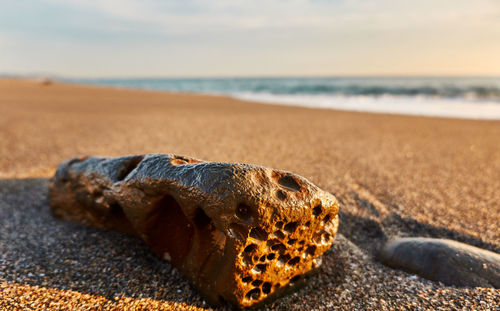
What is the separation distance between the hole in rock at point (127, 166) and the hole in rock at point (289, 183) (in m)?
1.33

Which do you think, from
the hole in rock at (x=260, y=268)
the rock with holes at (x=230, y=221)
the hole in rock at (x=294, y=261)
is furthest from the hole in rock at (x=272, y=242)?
Result: the hole in rock at (x=294, y=261)

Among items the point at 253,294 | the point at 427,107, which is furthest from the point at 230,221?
the point at 427,107

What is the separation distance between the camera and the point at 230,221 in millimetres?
2074

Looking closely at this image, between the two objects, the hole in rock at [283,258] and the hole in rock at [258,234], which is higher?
the hole in rock at [258,234]

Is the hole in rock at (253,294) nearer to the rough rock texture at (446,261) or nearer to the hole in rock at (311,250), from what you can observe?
the hole in rock at (311,250)

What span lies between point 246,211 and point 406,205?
259 centimetres

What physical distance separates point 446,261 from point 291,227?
4.53 ft

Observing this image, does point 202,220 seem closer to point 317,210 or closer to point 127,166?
point 317,210

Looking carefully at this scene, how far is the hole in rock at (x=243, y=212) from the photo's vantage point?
209cm

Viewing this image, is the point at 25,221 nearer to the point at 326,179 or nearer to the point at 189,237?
the point at 189,237

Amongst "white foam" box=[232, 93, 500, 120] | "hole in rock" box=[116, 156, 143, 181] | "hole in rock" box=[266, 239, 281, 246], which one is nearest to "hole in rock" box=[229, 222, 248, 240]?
"hole in rock" box=[266, 239, 281, 246]

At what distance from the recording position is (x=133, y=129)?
817cm

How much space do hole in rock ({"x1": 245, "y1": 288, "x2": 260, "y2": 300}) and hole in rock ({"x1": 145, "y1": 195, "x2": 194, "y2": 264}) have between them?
0.57m

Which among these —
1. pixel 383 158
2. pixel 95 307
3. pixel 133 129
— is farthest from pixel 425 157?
pixel 133 129
